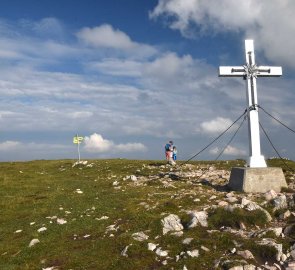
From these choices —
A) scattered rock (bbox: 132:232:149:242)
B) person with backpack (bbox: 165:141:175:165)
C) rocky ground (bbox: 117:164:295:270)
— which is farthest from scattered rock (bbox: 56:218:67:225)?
person with backpack (bbox: 165:141:175:165)

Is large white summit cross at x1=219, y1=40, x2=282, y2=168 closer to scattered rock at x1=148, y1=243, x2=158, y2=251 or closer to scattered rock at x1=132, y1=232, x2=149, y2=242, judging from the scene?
scattered rock at x1=132, y1=232, x2=149, y2=242

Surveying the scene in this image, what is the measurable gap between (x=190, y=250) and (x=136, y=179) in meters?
19.0

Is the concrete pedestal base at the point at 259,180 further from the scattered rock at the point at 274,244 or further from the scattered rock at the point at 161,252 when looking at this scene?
the scattered rock at the point at 161,252

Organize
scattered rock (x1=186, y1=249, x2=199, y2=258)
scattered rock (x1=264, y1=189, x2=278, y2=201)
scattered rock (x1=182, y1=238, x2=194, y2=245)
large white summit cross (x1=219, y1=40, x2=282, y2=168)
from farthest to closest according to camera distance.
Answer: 1. large white summit cross (x1=219, y1=40, x2=282, y2=168)
2. scattered rock (x1=264, y1=189, x2=278, y2=201)
3. scattered rock (x1=182, y1=238, x2=194, y2=245)
4. scattered rock (x1=186, y1=249, x2=199, y2=258)

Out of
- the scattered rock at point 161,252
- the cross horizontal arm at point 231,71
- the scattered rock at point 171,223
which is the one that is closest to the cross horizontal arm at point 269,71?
the cross horizontal arm at point 231,71

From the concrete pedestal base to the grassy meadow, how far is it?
1.62 meters

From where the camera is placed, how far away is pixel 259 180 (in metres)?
26.2

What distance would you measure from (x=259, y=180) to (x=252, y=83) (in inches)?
257

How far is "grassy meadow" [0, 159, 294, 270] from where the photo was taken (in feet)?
53.6

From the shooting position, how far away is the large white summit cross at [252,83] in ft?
89.4

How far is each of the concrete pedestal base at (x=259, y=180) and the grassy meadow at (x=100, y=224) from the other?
1.62 m

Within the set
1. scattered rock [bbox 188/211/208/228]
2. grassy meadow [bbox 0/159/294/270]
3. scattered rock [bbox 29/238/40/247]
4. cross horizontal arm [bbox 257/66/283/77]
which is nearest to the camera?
grassy meadow [bbox 0/159/294/270]

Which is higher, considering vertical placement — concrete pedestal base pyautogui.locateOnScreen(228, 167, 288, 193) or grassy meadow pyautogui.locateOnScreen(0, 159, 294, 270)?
concrete pedestal base pyautogui.locateOnScreen(228, 167, 288, 193)

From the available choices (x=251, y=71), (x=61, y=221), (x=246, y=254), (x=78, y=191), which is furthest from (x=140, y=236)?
(x=251, y=71)
